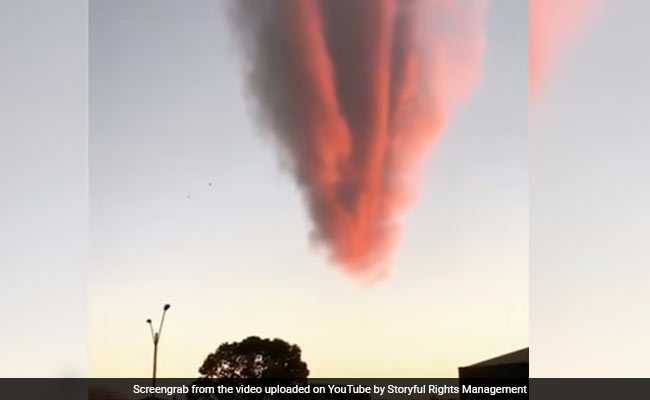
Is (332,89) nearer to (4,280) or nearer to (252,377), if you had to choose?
(252,377)

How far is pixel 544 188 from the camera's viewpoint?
199cm

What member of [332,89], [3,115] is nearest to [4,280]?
[3,115]

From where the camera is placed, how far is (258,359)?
204 centimetres

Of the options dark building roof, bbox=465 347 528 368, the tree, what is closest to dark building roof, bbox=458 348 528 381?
dark building roof, bbox=465 347 528 368

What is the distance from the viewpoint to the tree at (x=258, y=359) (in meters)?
2.04

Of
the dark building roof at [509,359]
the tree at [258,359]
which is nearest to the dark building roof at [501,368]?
the dark building roof at [509,359]

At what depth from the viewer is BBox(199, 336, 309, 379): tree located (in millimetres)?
2045

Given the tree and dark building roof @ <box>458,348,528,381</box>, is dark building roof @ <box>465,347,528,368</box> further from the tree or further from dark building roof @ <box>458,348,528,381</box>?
the tree

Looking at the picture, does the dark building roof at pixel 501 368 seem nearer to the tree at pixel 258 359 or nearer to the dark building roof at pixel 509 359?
the dark building roof at pixel 509 359

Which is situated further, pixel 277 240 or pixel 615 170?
pixel 277 240

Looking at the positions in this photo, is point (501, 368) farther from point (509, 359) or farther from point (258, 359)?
point (258, 359)

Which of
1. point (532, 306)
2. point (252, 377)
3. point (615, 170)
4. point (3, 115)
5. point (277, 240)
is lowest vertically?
point (252, 377)

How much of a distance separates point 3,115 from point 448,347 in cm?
131

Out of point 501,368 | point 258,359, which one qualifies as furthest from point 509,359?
point 258,359
